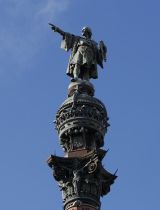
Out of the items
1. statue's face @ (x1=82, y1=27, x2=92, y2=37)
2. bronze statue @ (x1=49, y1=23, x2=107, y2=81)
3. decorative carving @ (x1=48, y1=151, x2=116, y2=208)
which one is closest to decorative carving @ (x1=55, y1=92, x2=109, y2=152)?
decorative carving @ (x1=48, y1=151, x2=116, y2=208)

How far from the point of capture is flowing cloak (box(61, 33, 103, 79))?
87.7ft

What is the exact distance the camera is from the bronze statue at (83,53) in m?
26.7

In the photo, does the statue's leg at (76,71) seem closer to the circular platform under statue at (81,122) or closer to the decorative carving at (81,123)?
the circular platform under statue at (81,122)

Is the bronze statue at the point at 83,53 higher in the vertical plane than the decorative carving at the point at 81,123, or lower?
higher

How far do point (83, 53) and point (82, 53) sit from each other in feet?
0.13

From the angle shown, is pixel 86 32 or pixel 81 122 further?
pixel 86 32

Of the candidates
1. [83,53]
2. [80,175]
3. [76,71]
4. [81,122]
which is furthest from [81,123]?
[83,53]

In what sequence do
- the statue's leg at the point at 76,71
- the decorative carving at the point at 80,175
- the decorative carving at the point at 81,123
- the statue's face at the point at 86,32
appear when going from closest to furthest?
the decorative carving at the point at 80,175 < the decorative carving at the point at 81,123 < the statue's leg at the point at 76,71 < the statue's face at the point at 86,32

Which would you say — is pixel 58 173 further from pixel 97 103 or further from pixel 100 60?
pixel 100 60

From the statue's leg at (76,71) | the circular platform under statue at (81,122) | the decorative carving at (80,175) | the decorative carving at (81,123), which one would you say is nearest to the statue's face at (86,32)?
the statue's leg at (76,71)

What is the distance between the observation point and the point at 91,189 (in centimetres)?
2261

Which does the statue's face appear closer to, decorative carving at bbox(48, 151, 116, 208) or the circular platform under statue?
the circular platform under statue

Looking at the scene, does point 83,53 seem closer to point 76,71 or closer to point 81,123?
point 76,71

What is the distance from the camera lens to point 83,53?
26766 millimetres
